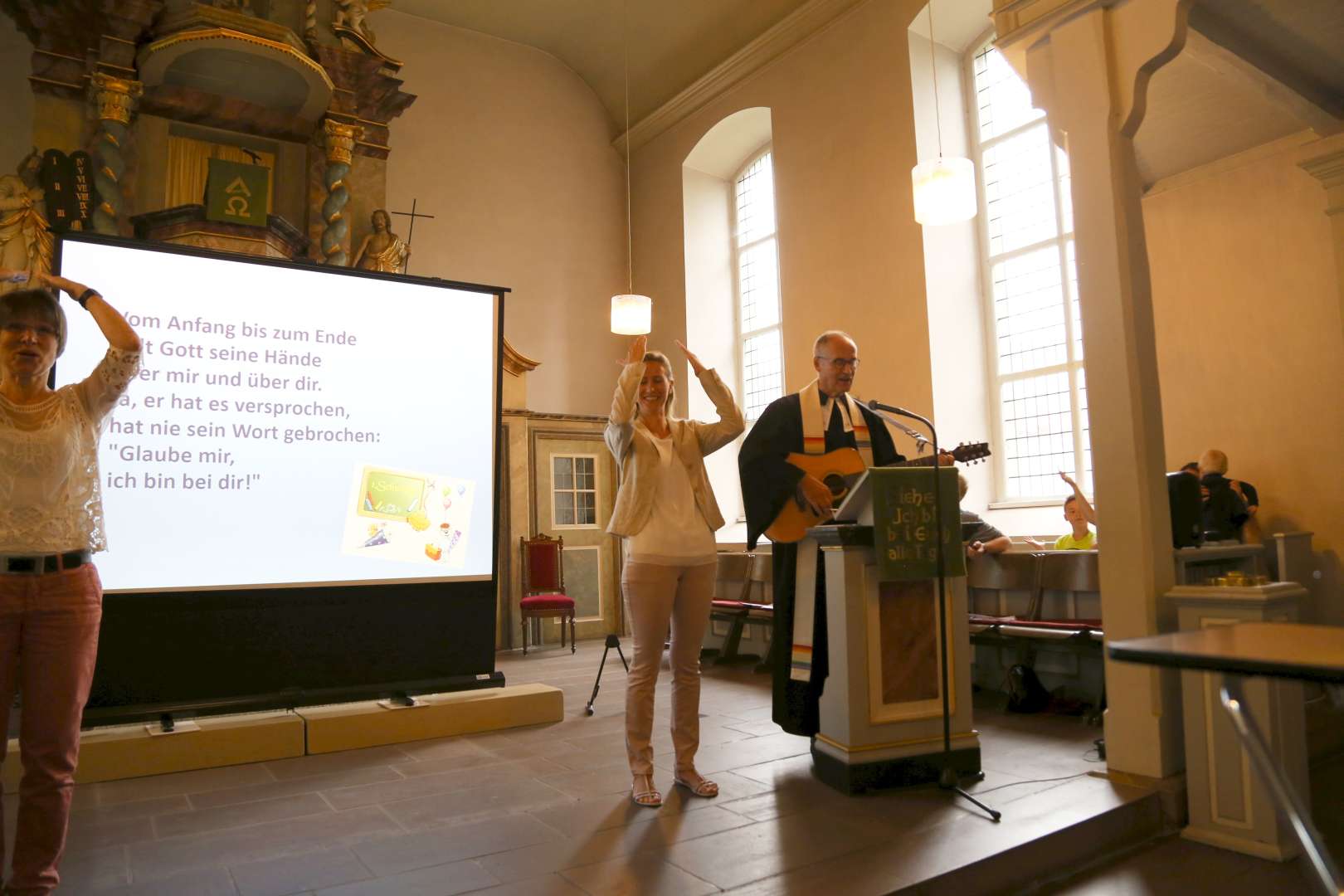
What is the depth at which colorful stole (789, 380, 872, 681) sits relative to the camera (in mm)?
3443

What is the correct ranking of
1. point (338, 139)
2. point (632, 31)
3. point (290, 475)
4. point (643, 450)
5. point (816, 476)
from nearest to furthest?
point (643, 450) → point (816, 476) → point (290, 475) → point (338, 139) → point (632, 31)

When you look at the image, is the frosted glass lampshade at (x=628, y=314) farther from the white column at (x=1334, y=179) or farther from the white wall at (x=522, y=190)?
the white column at (x=1334, y=179)

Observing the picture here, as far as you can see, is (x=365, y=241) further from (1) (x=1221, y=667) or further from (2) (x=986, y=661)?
(1) (x=1221, y=667)

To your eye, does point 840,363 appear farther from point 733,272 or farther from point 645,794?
point 733,272

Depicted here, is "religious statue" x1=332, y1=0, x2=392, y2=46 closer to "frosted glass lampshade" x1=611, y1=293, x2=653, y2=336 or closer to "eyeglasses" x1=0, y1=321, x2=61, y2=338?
"frosted glass lampshade" x1=611, y1=293, x2=653, y2=336

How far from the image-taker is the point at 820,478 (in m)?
3.66

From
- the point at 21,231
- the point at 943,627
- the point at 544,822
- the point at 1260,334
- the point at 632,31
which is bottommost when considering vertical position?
the point at 544,822

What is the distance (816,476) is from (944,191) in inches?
134

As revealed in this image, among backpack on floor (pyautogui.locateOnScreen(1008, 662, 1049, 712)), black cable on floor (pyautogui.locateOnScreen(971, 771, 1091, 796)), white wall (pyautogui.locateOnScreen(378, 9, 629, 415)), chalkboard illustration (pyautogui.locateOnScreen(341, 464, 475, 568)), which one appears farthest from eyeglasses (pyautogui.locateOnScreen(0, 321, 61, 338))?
white wall (pyautogui.locateOnScreen(378, 9, 629, 415))

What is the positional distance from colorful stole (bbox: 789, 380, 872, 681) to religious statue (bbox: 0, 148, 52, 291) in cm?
635

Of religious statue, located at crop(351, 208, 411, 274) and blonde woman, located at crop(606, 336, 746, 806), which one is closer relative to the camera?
blonde woman, located at crop(606, 336, 746, 806)

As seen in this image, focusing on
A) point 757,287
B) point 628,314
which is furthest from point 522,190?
point 628,314

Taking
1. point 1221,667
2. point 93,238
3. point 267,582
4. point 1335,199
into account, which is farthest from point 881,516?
point 1335,199

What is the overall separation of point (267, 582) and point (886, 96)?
21.3 feet
